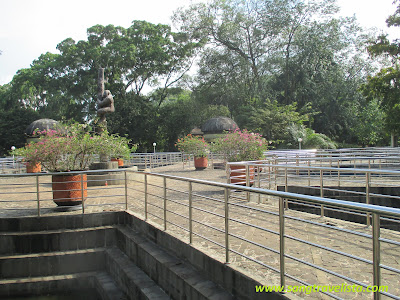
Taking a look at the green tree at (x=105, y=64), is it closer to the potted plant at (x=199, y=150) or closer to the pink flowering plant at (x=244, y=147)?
the potted plant at (x=199, y=150)

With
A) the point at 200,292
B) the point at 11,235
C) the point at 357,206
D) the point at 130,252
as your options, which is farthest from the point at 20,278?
the point at 357,206

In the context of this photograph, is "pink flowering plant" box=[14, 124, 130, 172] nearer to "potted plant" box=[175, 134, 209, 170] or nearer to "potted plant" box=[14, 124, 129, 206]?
"potted plant" box=[14, 124, 129, 206]

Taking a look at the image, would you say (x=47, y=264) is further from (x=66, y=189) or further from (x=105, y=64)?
(x=105, y=64)

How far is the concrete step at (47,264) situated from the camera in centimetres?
595

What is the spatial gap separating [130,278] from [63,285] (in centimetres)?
170

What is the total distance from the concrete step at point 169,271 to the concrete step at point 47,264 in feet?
2.56

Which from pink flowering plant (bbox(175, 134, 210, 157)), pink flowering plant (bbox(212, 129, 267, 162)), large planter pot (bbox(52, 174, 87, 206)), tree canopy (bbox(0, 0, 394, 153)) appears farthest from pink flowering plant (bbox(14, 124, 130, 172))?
tree canopy (bbox(0, 0, 394, 153))

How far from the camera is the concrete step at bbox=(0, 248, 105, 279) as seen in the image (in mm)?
5953

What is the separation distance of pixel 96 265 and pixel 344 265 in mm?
4556

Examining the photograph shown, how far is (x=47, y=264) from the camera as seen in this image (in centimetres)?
605

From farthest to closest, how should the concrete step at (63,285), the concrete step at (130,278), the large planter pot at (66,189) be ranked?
the large planter pot at (66,189) → the concrete step at (63,285) → the concrete step at (130,278)

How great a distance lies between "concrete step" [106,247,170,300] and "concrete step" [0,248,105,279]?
41cm

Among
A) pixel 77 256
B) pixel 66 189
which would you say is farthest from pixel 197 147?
pixel 77 256

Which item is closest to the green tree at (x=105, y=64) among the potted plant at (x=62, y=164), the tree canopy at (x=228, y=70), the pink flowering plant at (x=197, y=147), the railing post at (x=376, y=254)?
the tree canopy at (x=228, y=70)
